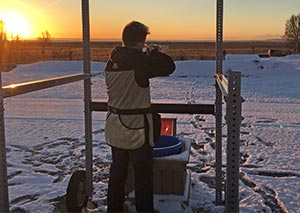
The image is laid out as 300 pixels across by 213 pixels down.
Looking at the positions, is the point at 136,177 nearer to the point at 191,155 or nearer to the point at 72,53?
the point at 191,155

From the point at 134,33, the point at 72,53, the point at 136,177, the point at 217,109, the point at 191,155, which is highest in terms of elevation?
the point at 72,53

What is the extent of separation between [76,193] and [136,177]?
828 millimetres

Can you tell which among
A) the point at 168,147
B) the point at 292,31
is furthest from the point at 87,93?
the point at 292,31

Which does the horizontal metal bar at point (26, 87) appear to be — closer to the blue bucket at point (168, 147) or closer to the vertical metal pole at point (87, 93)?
the vertical metal pole at point (87, 93)

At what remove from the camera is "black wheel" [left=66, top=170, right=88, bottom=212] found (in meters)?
3.51

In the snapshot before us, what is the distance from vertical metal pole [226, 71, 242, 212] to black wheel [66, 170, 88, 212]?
75.6 inches

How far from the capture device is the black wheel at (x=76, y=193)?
351cm

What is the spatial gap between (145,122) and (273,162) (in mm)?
3064

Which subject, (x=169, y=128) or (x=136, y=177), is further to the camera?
(x=169, y=128)

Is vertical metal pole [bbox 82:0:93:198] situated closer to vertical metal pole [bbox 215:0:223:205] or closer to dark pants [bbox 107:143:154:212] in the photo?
dark pants [bbox 107:143:154:212]

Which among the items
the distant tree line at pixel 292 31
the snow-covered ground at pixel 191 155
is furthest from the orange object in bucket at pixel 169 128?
the distant tree line at pixel 292 31

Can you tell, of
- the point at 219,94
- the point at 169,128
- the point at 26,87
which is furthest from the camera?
the point at 169,128

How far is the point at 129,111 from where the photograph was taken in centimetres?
291

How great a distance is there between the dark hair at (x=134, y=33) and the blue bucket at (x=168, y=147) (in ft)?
4.24
